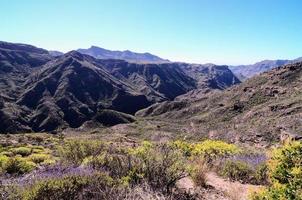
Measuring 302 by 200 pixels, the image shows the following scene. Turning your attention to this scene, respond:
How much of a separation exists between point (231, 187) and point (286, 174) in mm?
3507

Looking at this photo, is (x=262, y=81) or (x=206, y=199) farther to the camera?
(x=262, y=81)

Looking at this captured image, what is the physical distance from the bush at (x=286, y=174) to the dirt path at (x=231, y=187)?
1657mm

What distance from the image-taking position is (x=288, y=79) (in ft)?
296

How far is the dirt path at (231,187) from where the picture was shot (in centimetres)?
A: 755

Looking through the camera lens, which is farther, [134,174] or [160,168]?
[160,168]

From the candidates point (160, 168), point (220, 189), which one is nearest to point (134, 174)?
point (160, 168)

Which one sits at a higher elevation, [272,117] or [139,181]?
[139,181]

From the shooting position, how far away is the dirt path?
755 cm

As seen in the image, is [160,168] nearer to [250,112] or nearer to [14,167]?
[14,167]

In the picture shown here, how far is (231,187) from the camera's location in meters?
8.63

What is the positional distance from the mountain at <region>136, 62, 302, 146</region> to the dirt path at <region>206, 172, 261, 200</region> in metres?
41.2

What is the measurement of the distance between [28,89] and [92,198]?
163 metres

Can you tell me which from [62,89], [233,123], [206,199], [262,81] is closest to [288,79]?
[262,81]

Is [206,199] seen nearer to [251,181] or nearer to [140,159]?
[140,159]
